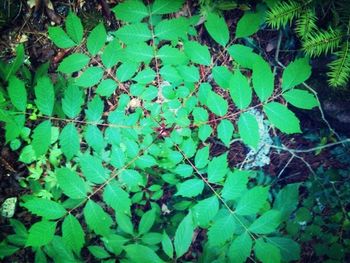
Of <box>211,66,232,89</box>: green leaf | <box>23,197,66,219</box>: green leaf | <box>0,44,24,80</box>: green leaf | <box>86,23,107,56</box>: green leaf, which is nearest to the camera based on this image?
<box>23,197,66,219</box>: green leaf

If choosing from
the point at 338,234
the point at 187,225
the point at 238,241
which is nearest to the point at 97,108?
the point at 187,225

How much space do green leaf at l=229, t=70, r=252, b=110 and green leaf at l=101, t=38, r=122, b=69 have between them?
65cm

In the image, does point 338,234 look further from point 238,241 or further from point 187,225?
point 187,225

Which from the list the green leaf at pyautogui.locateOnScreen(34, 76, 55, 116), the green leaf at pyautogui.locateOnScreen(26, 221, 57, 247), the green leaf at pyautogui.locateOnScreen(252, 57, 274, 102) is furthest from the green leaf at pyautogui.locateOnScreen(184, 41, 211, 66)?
the green leaf at pyautogui.locateOnScreen(26, 221, 57, 247)

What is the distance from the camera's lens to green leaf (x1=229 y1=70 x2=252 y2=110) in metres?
1.54

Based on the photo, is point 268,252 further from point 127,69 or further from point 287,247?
point 127,69

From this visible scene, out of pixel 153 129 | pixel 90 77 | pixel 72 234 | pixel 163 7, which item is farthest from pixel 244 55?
pixel 72 234

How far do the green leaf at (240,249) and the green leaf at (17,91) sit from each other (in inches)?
53.0

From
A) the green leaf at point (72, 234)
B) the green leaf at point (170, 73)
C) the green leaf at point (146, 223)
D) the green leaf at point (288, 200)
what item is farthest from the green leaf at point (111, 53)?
the green leaf at point (288, 200)

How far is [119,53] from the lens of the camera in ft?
5.53

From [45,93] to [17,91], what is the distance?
0.49 ft

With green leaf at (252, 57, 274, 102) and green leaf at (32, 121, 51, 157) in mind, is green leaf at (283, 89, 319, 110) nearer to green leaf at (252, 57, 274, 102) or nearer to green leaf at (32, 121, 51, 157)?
green leaf at (252, 57, 274, 102)

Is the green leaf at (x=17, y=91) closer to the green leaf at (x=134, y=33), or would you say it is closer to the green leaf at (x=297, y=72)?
the green leaf at (x=134, y=33)

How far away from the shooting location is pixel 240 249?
1585mm
